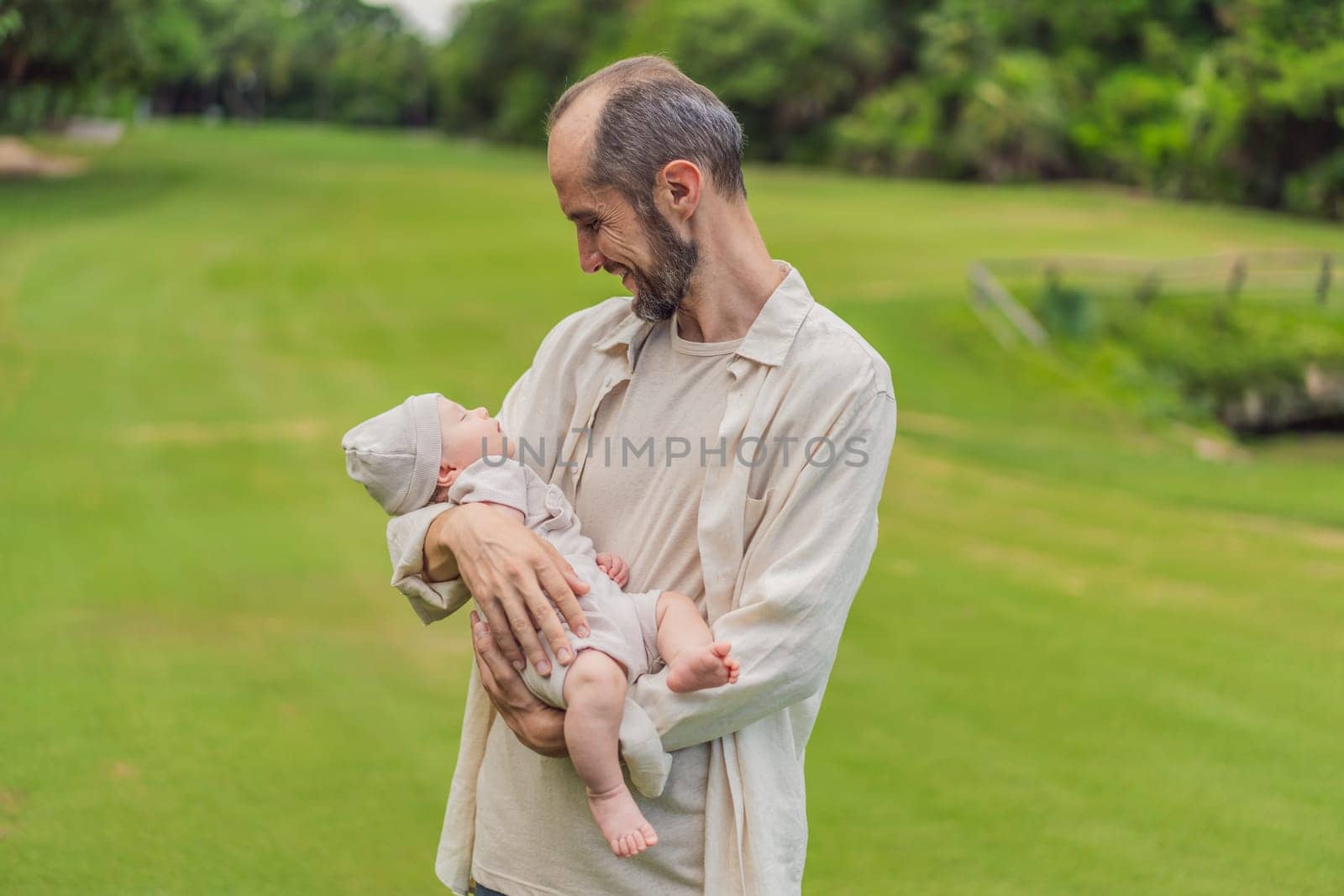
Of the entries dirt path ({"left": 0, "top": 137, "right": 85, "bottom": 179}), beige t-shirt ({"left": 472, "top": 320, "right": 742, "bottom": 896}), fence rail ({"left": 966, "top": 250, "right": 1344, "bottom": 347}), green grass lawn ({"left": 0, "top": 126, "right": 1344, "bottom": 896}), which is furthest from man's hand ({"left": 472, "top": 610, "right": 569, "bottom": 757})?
dirt path ({"left": 0, "top": 137, "right": 85, "bottom": 179})

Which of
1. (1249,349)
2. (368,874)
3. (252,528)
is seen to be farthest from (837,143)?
(368,874)

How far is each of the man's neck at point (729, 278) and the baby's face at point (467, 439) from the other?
1.25 feet

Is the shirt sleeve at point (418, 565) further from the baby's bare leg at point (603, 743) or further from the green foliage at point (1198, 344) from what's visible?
the green foliage at point (1198, 344)

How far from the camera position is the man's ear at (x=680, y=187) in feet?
6.31

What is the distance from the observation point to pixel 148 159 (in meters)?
30.3

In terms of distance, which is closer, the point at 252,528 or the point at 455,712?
the point at 455,712

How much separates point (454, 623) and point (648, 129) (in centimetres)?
489

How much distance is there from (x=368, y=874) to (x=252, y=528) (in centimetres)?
429

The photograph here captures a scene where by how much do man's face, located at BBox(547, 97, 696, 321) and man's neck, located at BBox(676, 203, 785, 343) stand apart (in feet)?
0.09

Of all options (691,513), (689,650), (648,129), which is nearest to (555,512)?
(691,513)

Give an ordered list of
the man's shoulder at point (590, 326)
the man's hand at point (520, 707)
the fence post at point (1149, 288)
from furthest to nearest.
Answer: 1. the fence post at point (1149, 288)
2. the man's shoulder at point (590, 326)
3. the man's hand at point (520, 707)

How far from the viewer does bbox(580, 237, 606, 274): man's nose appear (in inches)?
79.4

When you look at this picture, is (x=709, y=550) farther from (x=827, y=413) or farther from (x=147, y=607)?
(x=147, y=607)

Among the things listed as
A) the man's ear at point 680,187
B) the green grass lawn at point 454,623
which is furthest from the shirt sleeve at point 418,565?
the green grass lawn at point 454,623
